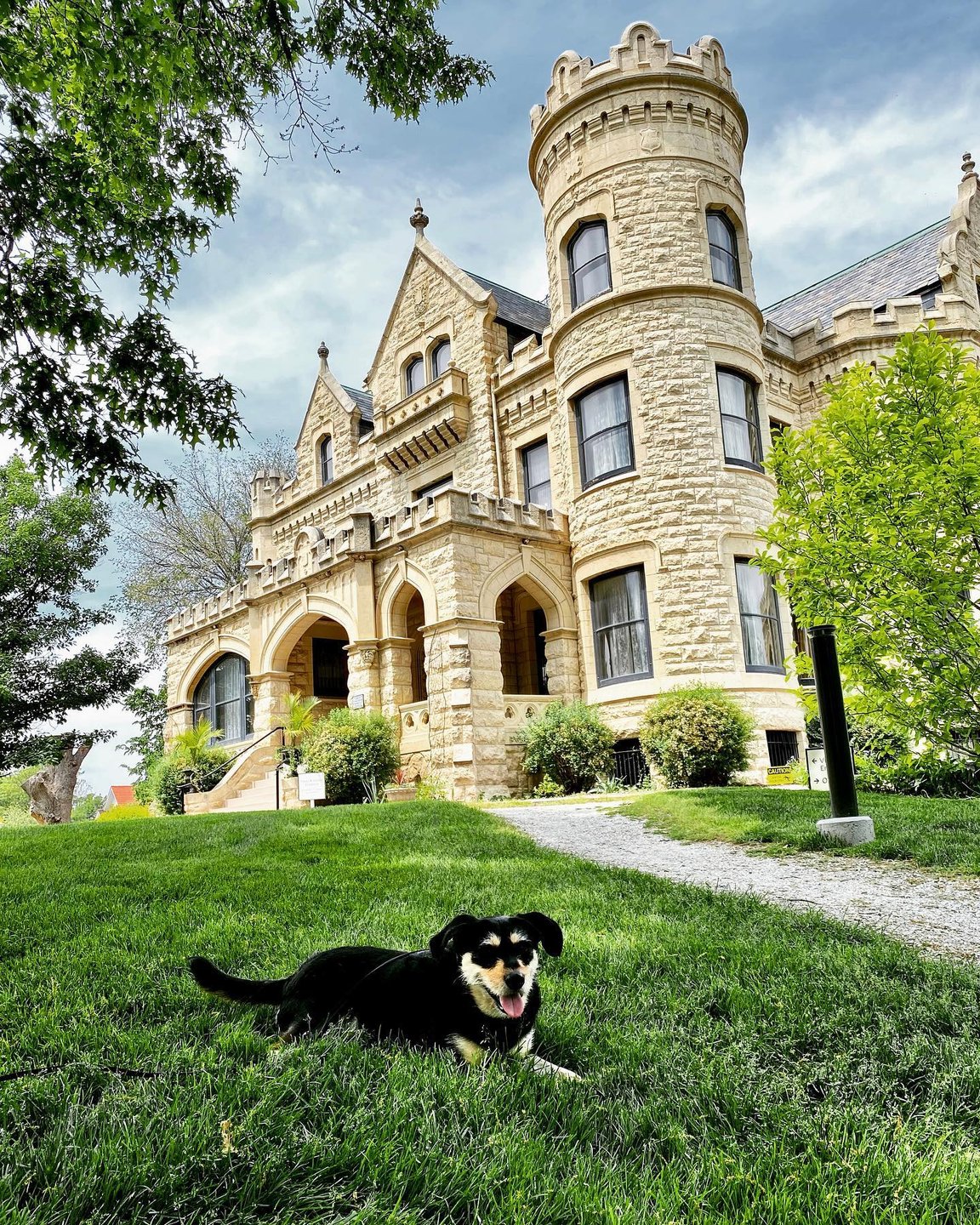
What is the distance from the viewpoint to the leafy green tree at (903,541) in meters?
6.85

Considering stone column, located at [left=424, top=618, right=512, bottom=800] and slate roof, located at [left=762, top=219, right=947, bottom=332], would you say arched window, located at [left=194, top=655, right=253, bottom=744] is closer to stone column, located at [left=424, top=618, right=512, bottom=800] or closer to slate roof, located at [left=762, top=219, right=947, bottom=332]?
stone column, located at [left=424, top=618, right=512, bottom=800]

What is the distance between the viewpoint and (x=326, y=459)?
93.5 ft

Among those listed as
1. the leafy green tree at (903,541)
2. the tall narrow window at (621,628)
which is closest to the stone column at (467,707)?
the tall narrow window at (621,628)

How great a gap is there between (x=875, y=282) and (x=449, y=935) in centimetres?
2579

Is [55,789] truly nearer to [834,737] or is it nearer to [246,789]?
[246,789]

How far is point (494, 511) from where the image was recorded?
57.8 feet

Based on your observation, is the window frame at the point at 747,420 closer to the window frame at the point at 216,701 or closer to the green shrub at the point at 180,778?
the window frame at the point at 216,701

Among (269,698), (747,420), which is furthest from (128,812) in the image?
(747,420)

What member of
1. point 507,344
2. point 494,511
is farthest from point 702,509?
point 507,344

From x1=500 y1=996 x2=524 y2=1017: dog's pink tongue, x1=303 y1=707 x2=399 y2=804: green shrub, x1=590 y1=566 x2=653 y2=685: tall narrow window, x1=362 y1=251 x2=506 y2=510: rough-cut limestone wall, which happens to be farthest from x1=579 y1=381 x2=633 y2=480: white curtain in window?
x1=500 y1=996 x2=524 y2=1017: dog's pink tongue

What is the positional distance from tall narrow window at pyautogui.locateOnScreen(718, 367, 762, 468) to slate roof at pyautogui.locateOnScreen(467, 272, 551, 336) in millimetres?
6205

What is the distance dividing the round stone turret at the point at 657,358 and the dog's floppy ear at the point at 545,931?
45.9 feet

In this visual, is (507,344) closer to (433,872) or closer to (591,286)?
(591,286)

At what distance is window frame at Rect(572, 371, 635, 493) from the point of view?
1784cm
